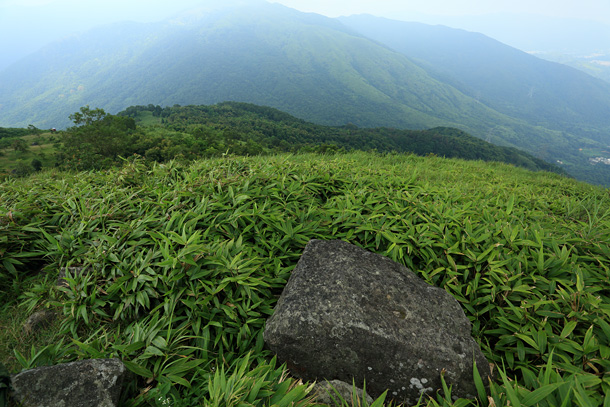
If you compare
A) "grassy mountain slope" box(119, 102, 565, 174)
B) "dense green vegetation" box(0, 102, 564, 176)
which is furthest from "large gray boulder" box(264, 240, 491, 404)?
"grassy mountain slope" box(119, 102, 565, 174)

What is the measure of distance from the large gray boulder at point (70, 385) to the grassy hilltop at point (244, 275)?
0.46 feet

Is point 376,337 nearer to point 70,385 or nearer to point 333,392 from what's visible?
point 333,392

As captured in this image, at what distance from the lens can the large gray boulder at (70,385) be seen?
156 centimetres

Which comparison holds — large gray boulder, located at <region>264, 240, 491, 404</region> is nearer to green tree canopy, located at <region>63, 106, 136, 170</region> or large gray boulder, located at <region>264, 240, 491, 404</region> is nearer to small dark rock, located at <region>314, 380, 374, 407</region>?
small dark rock, located at <region>314, 380, 374, 407</region>

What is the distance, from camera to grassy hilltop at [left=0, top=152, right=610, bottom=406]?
1.87m

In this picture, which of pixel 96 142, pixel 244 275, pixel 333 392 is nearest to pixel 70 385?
pixel 244 275

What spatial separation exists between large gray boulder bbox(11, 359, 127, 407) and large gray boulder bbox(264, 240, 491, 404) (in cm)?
100

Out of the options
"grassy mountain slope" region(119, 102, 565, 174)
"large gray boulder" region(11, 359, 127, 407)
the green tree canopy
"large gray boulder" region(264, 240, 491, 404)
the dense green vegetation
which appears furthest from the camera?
"grassy mountain slope" region(119, 102, 565, 174)

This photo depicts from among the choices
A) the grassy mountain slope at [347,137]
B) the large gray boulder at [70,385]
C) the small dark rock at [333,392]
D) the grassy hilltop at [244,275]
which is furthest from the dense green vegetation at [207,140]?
the small dark rock at [333,392]

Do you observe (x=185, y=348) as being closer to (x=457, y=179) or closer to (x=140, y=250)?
A: (x=140, y=250)

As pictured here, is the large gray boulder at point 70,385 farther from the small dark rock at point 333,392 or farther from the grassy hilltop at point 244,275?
the small dark rock at point 333,392

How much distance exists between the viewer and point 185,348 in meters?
2.11

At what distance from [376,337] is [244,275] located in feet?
3.90

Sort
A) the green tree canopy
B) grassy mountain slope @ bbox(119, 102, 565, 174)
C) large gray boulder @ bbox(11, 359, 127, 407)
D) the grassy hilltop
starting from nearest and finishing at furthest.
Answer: large gray boulder @ bbox(11, 359, 127, 407) → the grassy hilltop → the green tree canopy → grassy mountain slope @ bbox(119, 102, 565, 174)
